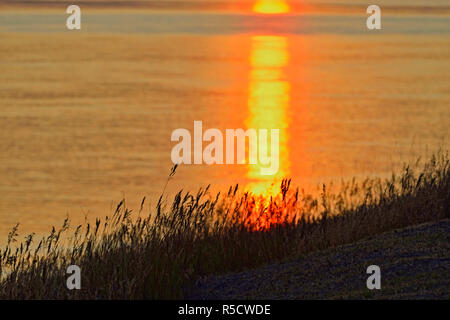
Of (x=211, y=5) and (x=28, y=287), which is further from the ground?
(x=211, y=5)

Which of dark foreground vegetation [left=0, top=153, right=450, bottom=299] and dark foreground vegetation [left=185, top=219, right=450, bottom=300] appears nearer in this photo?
dark foreground vegetation [left=185, top=219, right=450, bottom=300]

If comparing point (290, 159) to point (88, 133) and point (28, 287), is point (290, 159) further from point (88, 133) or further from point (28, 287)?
point (28, 287)

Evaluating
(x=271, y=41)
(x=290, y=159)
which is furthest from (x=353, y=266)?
(x=271, y=41)

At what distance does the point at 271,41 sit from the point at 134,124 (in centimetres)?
2728

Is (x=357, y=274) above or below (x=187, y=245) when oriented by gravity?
below

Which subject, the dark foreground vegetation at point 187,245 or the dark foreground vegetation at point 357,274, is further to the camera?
the dark foreground vegetation at point 187,245

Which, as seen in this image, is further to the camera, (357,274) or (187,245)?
(187,245)

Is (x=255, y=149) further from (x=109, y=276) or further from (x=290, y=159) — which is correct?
(x=109, y=276)

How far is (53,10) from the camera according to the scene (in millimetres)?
81062

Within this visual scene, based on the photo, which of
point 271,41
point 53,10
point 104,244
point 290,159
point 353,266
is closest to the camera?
point 353,266

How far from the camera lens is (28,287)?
32.7 ft
